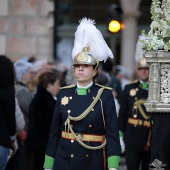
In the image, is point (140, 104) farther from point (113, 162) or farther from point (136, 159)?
point (113, 162)

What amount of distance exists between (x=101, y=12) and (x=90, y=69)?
13899 mm

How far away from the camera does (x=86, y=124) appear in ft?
24.0

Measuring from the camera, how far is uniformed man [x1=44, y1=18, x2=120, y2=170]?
7.27 metres

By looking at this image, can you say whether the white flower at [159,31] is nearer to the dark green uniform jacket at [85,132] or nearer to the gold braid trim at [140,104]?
the dark green uniform jacket at [85,132]

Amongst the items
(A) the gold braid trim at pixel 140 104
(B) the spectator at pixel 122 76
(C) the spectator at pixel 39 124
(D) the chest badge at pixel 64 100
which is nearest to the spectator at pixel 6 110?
(C) the spectator at pixel 39 124

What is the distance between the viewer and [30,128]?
9258 millimetres

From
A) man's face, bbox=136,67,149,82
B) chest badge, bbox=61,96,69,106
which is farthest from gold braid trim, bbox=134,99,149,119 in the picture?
chest badge, bbox=61,96,69,106

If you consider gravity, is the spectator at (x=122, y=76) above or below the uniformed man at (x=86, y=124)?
below

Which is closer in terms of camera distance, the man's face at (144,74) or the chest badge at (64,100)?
the chest badge at (64,100)

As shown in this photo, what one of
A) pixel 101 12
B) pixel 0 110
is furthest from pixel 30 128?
pixel 101 12

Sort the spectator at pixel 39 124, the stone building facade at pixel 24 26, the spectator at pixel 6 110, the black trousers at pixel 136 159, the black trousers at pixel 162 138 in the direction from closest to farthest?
the black trousers at pixel 162 138 → the spectator at pixel 6 110 → the spectator at pixel 39 124 → the black trousers at pixel 136 159 → the stone building facade at pixel 24 26

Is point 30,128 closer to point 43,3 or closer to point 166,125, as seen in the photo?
point 166,125

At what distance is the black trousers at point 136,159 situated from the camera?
961 centimetres

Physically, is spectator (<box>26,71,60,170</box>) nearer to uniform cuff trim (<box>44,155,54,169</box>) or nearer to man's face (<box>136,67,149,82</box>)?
man's face (<box>136,67,149,82</box>)
